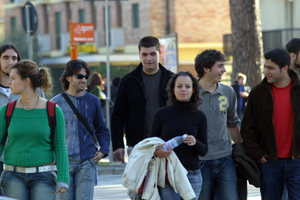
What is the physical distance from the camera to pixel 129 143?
5.96m

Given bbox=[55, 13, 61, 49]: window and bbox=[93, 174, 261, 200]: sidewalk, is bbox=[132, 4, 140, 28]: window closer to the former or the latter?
bbox=[55, 13, 61, 49]: window

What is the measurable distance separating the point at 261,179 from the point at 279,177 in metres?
0.21

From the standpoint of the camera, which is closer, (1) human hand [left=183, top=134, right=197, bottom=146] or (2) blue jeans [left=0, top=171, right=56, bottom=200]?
(2) blue jeans [left=0, top=171, right=56, bottom=200]

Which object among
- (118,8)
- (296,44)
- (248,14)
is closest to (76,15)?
(118,8)

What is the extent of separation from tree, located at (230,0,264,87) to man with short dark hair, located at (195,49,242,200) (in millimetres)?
9799

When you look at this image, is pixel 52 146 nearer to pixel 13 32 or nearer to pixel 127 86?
pixel 127 86

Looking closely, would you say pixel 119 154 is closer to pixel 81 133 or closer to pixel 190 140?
pixel 81 133

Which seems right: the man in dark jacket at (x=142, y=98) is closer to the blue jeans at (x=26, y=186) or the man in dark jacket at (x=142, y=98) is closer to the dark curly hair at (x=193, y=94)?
the dark curly hair at (x=193, y=94)

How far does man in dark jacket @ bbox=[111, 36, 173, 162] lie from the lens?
5875 mm

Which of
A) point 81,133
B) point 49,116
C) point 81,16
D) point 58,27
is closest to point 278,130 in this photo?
point 81,133

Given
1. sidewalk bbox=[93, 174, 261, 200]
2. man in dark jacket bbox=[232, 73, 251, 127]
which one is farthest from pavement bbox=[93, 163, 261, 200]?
man in dark jacket bbox=[232, 73, 251, 127]

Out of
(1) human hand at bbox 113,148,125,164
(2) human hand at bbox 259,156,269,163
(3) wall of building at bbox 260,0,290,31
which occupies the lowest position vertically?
(2) human hand at bbox 259,156,269,163

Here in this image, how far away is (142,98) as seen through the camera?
5906 mm

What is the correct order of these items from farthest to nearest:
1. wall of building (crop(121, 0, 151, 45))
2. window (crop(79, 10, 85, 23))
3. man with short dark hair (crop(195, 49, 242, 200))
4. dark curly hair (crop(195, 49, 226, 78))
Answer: window (crop(79, 10, 85, 23))
wall of building (crop(121, 0, 151, 45))
dark curly hair (crop(195, 49, 226, 78))
man with short dark hair (crop(195, 49, 242, 200))
